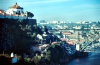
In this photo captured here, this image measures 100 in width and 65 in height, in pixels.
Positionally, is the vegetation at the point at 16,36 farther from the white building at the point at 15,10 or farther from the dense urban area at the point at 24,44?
the white building at the point at 15,10

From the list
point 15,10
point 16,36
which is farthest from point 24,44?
point 15,10

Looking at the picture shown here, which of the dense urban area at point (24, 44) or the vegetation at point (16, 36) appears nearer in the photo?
the dense urban area at point (24, 44)

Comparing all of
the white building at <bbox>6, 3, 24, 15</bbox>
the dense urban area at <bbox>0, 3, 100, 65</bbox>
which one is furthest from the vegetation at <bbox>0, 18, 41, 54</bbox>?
the white building at <bbox>6, 3, 24, 15</bbox>

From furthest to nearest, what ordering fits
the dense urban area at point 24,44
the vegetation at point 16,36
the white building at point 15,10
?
the white building at point 15,10, the vegetation at point 16,36, the dense urban area at point 24,44

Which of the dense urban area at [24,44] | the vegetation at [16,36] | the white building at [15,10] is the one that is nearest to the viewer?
the dense urban area at [24,44]

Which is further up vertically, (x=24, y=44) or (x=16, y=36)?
A: (x=16, y=36)

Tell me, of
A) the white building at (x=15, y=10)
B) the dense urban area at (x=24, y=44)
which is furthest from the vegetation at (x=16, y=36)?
the white building at (x=15, y=10)

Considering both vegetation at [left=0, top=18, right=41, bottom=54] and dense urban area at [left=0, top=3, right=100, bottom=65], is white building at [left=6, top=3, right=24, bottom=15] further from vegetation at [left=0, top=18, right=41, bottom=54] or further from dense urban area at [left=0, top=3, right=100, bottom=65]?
vegetation at [left=0, top=18, right=41, bottom=54]

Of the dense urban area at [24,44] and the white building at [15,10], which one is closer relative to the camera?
the dense urban area at [24,44]

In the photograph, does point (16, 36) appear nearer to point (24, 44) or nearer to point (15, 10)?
point (24, 44)

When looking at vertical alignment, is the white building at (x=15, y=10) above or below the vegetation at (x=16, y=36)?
above

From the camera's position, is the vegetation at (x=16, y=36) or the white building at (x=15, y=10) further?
the white building at (x=15, y=10)
